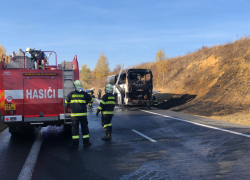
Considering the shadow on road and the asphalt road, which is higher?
the shadow on road

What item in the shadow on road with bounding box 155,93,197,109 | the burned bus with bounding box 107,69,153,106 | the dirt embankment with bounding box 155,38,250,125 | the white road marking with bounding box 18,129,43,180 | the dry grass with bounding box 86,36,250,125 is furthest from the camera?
the shadow on road with bounding box 155,93,197,109

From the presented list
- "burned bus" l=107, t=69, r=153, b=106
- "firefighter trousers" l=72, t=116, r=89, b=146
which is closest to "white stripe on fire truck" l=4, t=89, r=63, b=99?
"firefighter trousers" l=72, t=116, r=89, b=146

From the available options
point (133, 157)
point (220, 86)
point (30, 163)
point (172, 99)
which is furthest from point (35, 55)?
point (172, 99)

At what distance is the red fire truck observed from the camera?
24.2 feet

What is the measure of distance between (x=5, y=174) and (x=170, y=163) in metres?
3.36

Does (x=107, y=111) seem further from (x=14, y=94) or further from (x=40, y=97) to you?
(x=14, y=94)

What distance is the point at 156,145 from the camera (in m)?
7.00

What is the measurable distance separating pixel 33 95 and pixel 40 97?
8.6 inches

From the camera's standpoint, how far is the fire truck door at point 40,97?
7.56m

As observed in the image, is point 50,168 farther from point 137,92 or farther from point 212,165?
point 137,92

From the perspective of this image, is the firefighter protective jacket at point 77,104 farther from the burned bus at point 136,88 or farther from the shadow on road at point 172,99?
the shadow on road at point 172,99

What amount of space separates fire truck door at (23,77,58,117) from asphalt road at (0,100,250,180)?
3.25 feet

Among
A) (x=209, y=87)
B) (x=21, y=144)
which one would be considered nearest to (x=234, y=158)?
(x=21, y=144)

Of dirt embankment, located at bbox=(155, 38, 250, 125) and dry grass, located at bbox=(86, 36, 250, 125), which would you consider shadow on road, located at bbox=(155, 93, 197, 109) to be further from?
dry grass, located at bbox=(86, 36, 250, 125)
